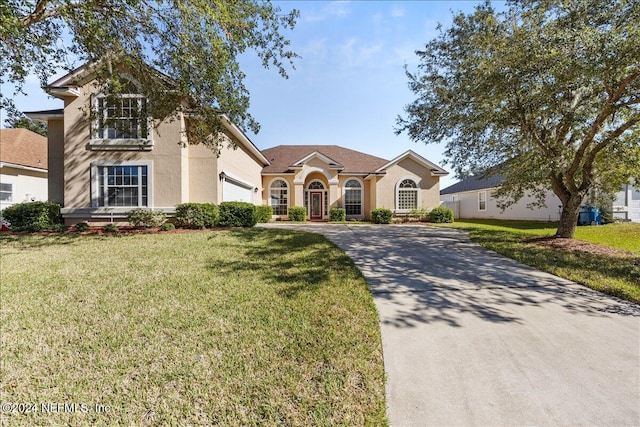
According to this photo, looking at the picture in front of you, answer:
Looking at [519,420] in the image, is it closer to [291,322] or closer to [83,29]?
[291,322]

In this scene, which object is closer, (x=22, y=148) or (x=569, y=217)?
(x=569, y=217)

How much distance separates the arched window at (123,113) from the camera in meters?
8.70

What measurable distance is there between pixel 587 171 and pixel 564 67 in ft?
16.3

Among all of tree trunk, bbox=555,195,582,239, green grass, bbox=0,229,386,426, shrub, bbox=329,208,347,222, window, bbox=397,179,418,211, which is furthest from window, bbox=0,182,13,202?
tree trunk, bbox=555,195,582,239

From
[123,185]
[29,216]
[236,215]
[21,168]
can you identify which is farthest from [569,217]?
[21,168]

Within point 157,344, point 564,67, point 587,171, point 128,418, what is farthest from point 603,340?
point 587,171

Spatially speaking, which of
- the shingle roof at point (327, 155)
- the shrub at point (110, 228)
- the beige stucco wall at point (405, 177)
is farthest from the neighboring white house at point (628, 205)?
the shrub at point (110, 228)

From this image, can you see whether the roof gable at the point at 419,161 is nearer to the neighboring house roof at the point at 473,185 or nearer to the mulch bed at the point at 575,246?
the neighboring house roof at the point at 473,185

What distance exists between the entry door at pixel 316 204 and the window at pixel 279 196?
2063 millimetres

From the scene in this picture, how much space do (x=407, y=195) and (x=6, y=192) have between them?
2450 cm

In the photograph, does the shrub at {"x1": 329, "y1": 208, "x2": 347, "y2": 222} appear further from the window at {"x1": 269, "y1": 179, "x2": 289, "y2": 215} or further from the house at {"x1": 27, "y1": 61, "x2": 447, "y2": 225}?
the house at {"x1": 27, "y1": 61, "x2": 447, "y2": 225}

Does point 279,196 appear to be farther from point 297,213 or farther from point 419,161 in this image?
point 419,161

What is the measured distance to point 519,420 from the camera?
7.25ft

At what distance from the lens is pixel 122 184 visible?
1191cm
